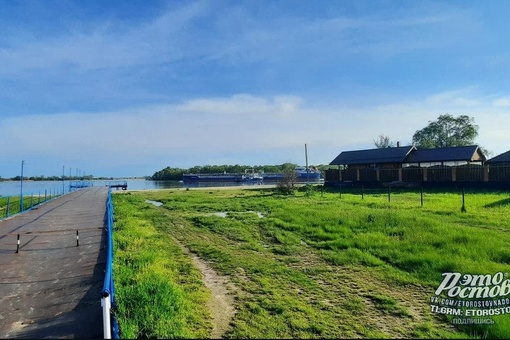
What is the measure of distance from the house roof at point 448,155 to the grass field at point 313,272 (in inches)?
695

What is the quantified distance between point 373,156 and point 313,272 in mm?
29610

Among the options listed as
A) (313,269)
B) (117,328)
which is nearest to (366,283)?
(313,269)

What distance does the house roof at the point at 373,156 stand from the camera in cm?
3142

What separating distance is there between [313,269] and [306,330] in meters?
2.63

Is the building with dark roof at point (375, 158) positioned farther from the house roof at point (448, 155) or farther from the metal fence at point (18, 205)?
the metal fence at point (18, 205)

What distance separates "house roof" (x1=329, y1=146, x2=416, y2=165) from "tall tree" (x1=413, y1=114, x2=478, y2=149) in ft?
74.0


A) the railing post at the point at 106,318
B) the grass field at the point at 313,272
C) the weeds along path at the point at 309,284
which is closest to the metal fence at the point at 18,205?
the grass field at the point at 313,272

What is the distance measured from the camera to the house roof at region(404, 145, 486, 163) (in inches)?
1081

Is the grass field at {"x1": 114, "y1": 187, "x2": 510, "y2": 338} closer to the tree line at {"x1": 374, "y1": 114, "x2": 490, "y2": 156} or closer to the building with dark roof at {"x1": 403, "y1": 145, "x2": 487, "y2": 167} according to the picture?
the building with dark roof at {"x1": 403, "y1": 145, "x2": 487, "y2": 167}

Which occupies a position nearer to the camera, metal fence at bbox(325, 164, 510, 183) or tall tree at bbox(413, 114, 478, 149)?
metal fence at bbox(325, 164, 510, 183)

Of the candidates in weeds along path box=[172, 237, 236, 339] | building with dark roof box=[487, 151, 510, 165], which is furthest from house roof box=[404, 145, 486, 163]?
weeds along path box=[172, 237, 236, 339]

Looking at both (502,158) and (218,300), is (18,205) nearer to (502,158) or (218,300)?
(218,300)

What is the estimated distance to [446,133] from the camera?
180 feet

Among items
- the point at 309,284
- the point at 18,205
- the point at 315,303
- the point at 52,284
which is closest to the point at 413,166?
the point at 309,284
